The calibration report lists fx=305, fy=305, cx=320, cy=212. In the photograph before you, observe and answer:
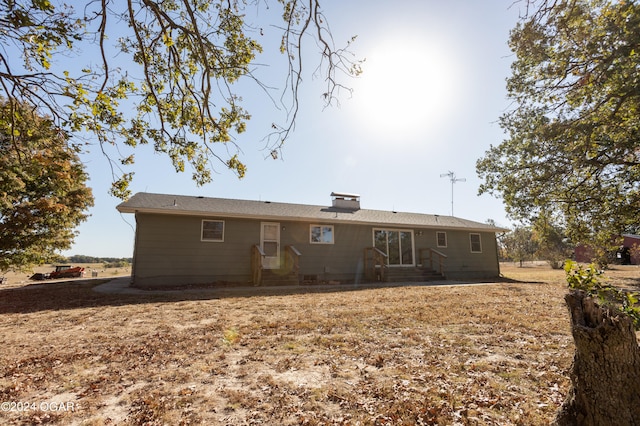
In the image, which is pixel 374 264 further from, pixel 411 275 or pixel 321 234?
pixel 321 234

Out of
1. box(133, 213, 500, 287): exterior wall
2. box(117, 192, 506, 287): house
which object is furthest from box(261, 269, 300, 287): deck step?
box(133, 213, 500, 287): exterior wall

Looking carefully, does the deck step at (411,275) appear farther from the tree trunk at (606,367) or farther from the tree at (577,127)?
the tree trunk at (606,367)

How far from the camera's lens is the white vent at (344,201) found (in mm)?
16328

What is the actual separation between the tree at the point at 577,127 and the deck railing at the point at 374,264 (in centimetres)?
474

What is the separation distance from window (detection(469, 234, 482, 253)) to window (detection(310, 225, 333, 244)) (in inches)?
320

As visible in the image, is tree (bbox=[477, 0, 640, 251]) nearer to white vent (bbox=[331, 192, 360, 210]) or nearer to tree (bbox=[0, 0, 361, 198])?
tree (bbox=[0, 0, 361, 198])

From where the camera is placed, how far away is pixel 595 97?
8.31 m

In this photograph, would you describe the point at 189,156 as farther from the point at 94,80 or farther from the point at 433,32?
the point at 433,32

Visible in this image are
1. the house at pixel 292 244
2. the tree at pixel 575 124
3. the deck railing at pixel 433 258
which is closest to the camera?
the tree at pixel 575 124

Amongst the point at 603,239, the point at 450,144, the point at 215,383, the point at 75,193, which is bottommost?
the point at 215,383

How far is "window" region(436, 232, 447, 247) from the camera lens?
50.8 feet

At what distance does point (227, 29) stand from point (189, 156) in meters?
1.97

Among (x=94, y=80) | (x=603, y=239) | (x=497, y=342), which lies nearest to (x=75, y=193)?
(x=94, y=80)

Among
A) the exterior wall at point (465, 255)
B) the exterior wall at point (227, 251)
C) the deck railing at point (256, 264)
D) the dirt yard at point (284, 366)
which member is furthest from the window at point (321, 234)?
the dirt yard at point (284, 366)
